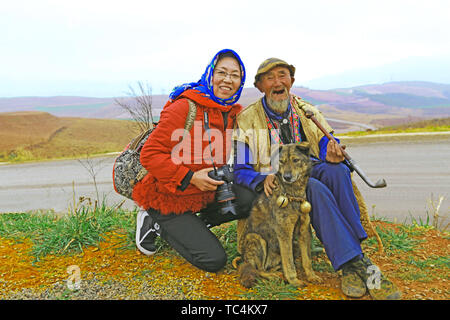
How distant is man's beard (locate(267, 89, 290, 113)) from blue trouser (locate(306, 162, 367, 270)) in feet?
2.11

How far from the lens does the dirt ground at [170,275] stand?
298 cm

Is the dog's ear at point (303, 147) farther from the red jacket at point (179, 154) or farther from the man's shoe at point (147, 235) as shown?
the man's shoe at point (147, 235)

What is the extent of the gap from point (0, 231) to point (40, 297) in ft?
7.00

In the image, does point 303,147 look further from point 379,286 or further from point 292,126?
point 379,286

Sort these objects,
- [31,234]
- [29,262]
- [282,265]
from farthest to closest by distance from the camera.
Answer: [31,234] → [29,262] → [282,265]

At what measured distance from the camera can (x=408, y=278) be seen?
3.14 m

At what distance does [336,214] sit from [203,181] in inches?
46.9

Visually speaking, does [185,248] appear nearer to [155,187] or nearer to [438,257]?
[155,187]

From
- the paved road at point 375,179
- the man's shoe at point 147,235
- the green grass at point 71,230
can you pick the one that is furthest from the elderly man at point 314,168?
the paved road at point 375,179

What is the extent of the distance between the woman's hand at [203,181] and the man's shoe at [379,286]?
1442 mm

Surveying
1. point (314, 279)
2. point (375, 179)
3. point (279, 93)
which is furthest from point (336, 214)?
point (375, 179)

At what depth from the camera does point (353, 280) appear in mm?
2838

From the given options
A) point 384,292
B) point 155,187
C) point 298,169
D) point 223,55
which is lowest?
point 384,292
